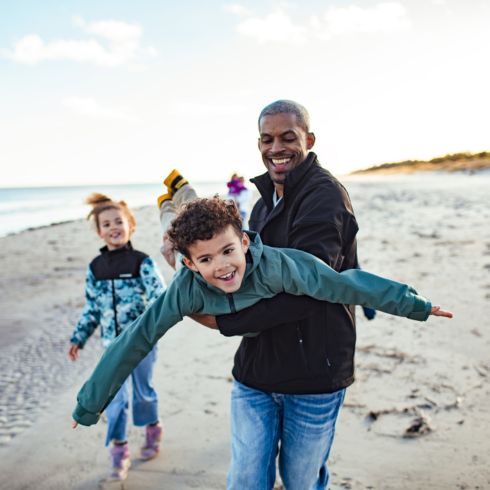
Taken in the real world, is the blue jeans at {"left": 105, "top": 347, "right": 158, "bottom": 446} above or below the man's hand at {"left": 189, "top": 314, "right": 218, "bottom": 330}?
below

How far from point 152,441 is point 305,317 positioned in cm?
218

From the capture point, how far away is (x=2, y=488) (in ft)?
11.3

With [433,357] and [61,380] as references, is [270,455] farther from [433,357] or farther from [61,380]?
[61,380]

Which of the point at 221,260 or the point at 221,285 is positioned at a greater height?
the point at 221,260

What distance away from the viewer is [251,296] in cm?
224

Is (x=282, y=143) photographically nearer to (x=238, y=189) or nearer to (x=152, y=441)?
(x=152, y=441)

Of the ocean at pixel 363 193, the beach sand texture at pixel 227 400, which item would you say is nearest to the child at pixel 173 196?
the ocean at pixel 363 193

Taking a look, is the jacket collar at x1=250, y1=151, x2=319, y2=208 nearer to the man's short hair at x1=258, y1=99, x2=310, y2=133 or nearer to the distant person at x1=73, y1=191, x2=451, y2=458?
the man's short hair at x1=258, y1=99, x2=310, y2=133

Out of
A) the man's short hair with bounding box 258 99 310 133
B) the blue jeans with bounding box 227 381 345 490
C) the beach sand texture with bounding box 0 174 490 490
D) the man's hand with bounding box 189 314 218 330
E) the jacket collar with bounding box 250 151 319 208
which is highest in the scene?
the man's short hair with bounding box 258 99 310 133

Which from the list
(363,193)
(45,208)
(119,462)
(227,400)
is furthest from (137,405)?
(45,208)

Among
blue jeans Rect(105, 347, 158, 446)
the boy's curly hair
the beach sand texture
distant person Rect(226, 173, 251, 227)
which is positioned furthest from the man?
distant person Rect(226, 173, 251, 227)

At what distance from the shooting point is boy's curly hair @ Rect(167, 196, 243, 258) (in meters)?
2.17

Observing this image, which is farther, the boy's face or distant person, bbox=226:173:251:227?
distant person, bbox=226:173:251:227

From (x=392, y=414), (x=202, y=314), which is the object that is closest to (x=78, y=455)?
(x=202, y=314)
